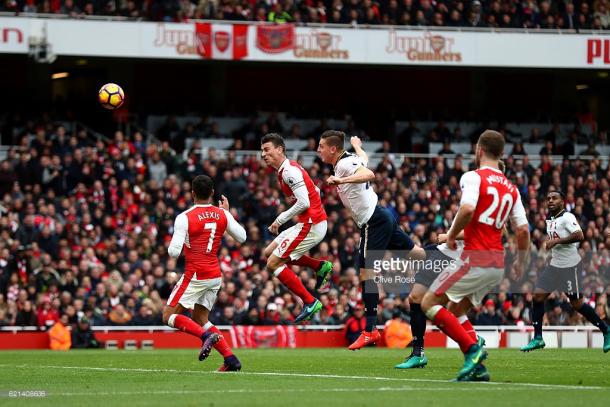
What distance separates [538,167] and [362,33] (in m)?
6.09

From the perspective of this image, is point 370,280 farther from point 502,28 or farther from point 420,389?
point 502,28

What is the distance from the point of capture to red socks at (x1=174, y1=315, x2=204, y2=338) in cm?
1370

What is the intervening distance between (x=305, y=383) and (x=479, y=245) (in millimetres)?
2208

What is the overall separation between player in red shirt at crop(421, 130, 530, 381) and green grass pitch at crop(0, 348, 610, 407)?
1.57 feet

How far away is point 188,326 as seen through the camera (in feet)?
45.2

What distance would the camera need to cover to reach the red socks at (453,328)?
1155 cm

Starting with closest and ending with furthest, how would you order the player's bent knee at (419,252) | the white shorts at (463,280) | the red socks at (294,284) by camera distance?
the white shorts at (463,280), the player's bent knee at (419,252), the red socks at (294,284)

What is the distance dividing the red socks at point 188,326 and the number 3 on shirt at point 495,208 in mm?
3730

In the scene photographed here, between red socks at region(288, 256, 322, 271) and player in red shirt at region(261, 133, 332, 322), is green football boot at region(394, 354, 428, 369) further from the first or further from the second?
red socks at region(288, 256, 322, 271)

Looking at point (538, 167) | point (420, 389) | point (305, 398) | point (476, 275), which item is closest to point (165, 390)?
point (305, 398)

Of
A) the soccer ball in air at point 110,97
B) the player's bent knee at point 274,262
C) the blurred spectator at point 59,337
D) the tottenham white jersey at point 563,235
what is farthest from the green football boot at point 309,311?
the blurred spectator at point 59,337

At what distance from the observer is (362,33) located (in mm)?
34469

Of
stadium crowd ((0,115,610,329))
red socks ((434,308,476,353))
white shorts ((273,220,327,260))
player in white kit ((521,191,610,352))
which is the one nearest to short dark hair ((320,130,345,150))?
white shorts ((273,220,327,260))

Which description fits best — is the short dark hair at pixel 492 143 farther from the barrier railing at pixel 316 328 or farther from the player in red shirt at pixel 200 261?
the barrier railing at pixel 316 328
